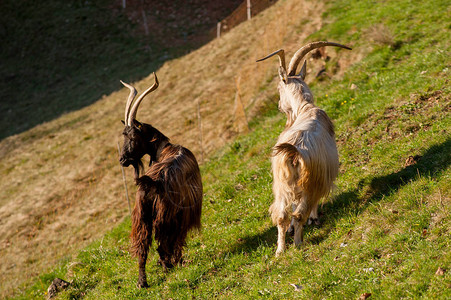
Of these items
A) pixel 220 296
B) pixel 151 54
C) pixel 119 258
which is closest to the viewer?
pixel 220 296

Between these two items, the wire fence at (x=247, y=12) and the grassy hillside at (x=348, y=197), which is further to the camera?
the wire fence at (x=247, y=12)

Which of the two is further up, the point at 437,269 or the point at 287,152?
the point at 287,152

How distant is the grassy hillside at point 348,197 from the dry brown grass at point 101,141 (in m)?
0.24

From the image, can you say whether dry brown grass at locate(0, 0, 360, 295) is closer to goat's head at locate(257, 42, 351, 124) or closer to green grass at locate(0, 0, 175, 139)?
green grass at locate(0, 0, 175, 139)

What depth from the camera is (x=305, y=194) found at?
7.00 meters

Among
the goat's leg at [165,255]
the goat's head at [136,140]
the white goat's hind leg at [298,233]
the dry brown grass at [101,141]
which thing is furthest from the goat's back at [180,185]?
the dry brown grass at [101,141]

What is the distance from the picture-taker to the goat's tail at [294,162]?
22.1ft

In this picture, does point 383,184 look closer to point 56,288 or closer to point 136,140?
point 136,140

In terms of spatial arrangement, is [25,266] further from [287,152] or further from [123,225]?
[287,152]

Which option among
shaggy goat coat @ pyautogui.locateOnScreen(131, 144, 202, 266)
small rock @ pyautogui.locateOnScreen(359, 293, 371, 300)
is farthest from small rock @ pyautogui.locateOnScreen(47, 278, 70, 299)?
small rock @ pyautogui.locateOnScreen(359, 293, 371, 300)

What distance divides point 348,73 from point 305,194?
27.8 feet

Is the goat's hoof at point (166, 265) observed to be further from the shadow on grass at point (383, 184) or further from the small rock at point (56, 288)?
the small rock at point (56, 288)


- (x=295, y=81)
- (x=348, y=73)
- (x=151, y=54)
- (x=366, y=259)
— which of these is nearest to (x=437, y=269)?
(x=366, y=259)

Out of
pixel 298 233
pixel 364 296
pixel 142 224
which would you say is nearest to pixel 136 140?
pixel 142 224
